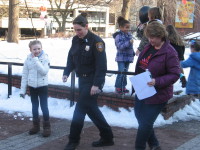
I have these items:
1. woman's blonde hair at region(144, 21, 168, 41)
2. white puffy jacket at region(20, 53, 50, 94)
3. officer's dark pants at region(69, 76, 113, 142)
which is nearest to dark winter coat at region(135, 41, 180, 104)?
woman's blonde hair at region(144, 21, 168, 41)

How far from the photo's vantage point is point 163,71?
4324 mm

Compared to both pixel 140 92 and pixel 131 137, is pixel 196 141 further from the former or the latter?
pixel 140 92

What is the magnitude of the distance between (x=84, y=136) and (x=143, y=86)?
1.86 meters

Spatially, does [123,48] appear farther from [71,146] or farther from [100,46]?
[71,146]

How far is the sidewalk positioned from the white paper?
3.95ft

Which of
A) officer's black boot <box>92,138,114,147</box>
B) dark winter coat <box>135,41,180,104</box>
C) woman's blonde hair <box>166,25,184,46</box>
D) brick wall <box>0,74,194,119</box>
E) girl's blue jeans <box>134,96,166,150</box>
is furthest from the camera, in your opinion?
brick wall <box>0,74,194,119</box>

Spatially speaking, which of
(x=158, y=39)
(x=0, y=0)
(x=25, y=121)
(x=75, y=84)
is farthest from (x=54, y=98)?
(x=0, y=0)

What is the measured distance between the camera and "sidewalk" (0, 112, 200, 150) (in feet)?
17.4

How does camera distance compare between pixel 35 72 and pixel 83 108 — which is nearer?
pixel 83 108

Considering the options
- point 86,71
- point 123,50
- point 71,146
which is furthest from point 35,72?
point 123,50

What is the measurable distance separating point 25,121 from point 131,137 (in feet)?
7.18

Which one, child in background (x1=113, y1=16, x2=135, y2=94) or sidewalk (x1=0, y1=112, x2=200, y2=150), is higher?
child in background (x1=113, y1=16, x2=135, y2=94)

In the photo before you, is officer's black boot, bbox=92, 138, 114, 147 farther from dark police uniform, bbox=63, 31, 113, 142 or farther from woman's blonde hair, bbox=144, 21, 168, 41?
woman's blonde hair, bbox=144, 21, 168, 41

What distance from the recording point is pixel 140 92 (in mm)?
4406
